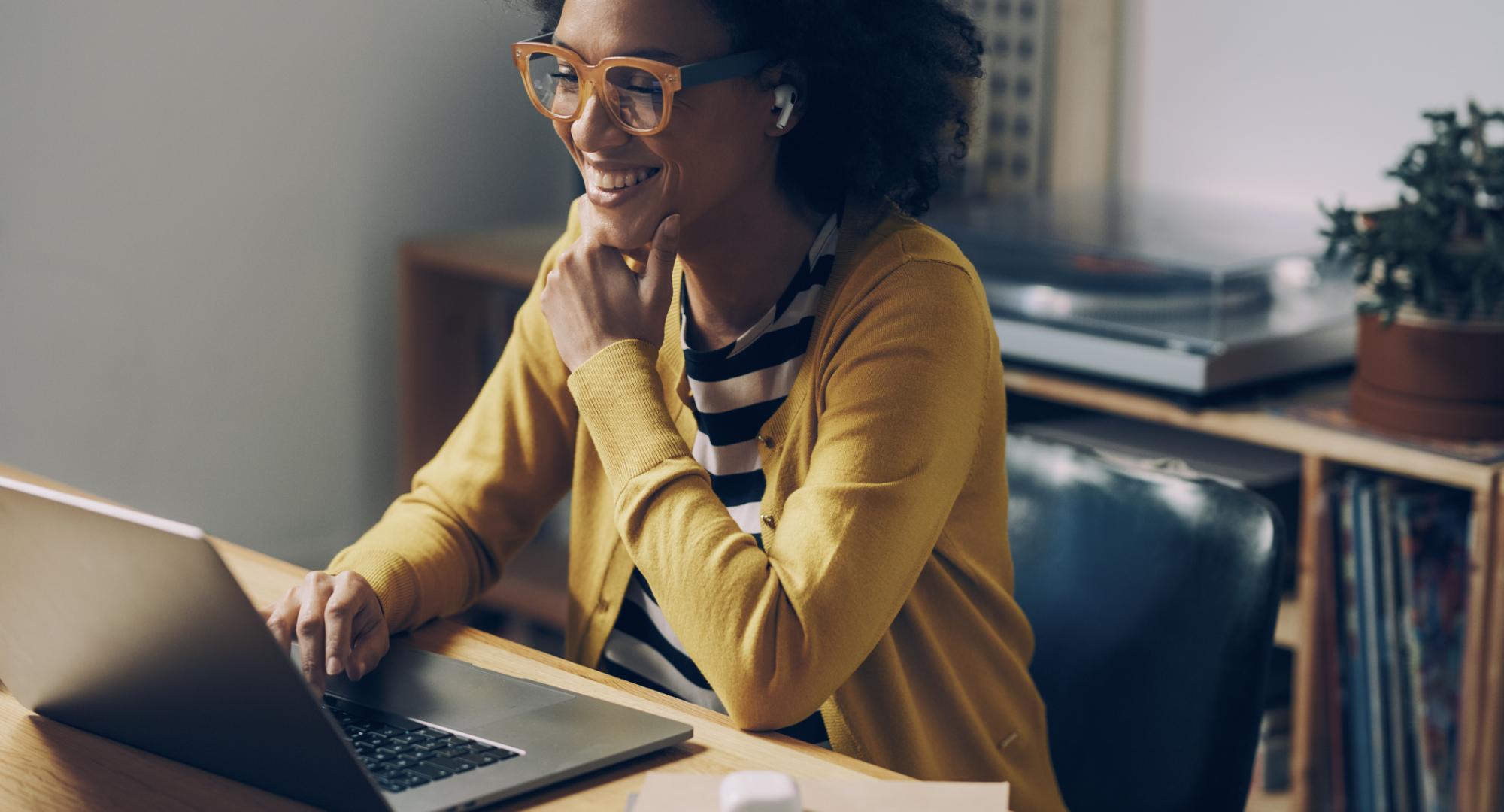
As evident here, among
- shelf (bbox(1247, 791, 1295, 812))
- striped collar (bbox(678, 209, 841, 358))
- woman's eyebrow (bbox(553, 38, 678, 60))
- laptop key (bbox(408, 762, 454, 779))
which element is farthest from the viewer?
shelf (bbox(1247, 791, 1295, 812))

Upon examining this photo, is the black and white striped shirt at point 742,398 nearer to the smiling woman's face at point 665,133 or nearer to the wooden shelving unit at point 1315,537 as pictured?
the smiling woman's face at point 665,133

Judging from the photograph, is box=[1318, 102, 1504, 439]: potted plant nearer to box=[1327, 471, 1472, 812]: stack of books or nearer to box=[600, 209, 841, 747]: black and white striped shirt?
box=[1327, 471, 1472, 812]: stack of books

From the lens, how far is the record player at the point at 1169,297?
180 centimetres

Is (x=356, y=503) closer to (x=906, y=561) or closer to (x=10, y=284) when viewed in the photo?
(x=10, y=284)

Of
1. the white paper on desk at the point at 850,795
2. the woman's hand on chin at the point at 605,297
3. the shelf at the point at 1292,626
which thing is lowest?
the shelf at the point at 1292,626

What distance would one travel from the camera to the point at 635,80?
1.13 m

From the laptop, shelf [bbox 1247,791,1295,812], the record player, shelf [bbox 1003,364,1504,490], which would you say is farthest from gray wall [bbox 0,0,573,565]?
shelf [bbox 1247,791,1295,812]

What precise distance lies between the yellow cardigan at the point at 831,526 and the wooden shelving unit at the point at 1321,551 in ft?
2.04

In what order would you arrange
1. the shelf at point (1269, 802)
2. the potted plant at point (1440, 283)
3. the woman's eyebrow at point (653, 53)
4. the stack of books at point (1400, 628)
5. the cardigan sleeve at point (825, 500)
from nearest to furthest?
the cardigan sleeve at point (825, 500) → the woman's eyebrow at point (653, 53) → the potted plant at point (1440, 283) → the stack of books at point (1400, 628) → the shelf at point (1269, 802)

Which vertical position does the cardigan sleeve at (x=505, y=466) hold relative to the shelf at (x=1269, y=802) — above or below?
above

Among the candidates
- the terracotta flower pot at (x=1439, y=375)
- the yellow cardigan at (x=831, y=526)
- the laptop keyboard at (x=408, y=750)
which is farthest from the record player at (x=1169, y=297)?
the laptop keyboard at (x=408, y=750)

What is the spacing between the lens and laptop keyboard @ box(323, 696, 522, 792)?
0.88 m

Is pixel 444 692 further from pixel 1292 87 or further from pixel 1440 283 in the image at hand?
pixel 1292 87

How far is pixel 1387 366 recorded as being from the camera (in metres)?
1.68
